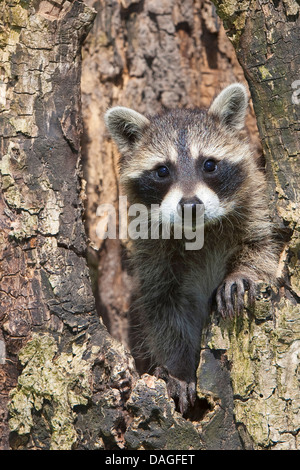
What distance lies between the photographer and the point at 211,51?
447 cm

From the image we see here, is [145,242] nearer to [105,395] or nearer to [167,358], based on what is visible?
[167,358]

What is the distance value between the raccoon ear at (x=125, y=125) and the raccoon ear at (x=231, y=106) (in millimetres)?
477

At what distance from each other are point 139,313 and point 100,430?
1375 mm

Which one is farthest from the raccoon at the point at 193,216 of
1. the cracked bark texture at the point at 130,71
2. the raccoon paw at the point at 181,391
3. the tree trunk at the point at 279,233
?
the cracked bark texture at the point at 130,71

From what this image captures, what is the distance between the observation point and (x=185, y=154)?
3.56m

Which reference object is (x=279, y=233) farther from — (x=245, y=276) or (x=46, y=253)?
(x=46, y=253)

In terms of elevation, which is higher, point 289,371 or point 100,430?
→ point 289,371

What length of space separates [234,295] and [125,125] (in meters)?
Answer: 1.38

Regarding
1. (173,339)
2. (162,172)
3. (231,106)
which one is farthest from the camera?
(173,339)

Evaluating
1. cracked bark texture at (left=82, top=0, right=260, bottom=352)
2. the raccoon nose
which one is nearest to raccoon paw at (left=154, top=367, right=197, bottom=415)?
cracked bark texture at (left=82, top=0, right=260, bottom=352)

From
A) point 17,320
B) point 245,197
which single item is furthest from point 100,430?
point 245,197

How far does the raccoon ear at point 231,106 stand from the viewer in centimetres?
363

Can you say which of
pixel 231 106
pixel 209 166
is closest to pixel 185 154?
pixel 209 166

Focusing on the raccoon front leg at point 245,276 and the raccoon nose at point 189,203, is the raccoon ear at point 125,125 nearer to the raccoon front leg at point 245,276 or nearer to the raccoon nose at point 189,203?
the raccoon nose at point 189,203
